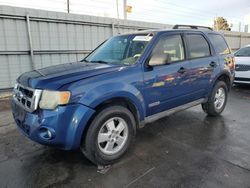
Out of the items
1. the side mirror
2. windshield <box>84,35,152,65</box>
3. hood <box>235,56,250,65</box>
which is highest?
windshield <box>84,35,152,65</box>

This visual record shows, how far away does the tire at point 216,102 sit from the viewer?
469 centimetres

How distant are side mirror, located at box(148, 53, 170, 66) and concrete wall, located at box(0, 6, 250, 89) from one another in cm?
529

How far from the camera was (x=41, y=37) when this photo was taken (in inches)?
294

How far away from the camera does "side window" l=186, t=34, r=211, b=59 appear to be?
4.09 meters

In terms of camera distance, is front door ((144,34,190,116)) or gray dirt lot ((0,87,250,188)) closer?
gray dirt lot ((0,87,250,188))

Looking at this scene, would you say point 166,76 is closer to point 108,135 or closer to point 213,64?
point 108,135

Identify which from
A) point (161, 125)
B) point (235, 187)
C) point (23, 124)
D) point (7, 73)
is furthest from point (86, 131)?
point (7, 73)

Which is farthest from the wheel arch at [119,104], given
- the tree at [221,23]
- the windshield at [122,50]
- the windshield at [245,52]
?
the tree at [221,23]

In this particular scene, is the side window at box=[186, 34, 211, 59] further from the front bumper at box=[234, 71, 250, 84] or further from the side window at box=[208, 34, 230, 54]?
the front bumper at box=[234, 71, 250, 84]

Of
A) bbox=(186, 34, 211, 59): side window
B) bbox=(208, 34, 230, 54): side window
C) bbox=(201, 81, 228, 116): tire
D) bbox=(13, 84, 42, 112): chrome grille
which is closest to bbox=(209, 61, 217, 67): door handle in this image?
bbox=(186, 34, 211, 59): side window

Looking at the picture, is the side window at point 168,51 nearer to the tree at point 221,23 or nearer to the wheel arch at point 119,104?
the wheel arch at point 119,104

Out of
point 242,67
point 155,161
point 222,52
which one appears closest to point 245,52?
point 242,67

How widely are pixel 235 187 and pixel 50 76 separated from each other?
102 inches

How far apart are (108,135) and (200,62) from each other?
2.34 meters
